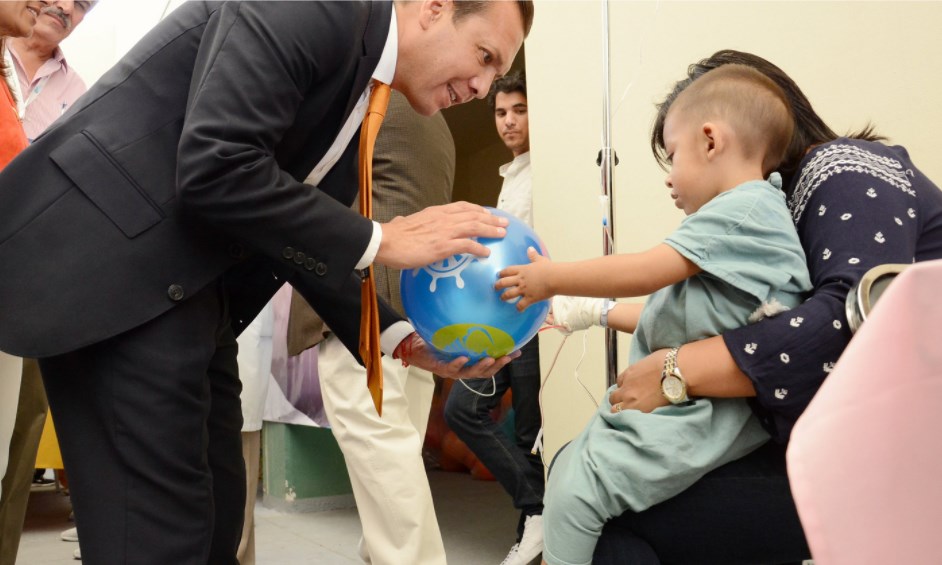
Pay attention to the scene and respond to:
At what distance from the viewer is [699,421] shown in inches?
45.3

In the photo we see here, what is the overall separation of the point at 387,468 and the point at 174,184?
3.96 ft

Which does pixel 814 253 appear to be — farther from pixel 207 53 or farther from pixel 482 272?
pixel 207 53

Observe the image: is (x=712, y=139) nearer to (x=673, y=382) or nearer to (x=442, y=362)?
(x=673, y=382)

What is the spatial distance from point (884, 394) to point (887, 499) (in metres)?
0.07

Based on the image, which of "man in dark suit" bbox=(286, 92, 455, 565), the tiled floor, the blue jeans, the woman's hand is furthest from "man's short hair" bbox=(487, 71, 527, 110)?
the woman's hand

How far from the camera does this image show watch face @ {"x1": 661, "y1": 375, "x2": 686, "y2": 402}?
1.17m

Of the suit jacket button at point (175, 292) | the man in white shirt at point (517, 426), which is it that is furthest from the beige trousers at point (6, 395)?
the man in white shirt at point (517, 426)

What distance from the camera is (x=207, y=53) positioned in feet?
3.61

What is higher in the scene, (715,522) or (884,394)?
(884,394)

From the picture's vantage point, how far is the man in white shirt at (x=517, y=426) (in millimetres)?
2588

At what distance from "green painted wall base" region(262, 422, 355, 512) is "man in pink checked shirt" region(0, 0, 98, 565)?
836mm

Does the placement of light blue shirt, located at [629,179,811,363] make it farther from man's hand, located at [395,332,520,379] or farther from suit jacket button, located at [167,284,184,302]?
suit jacket button, located at [167,284,184,302]

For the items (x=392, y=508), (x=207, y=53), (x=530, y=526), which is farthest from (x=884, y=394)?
(x=530, y=526)

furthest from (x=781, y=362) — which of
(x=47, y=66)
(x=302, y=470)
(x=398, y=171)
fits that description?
(x=302, y=470)
